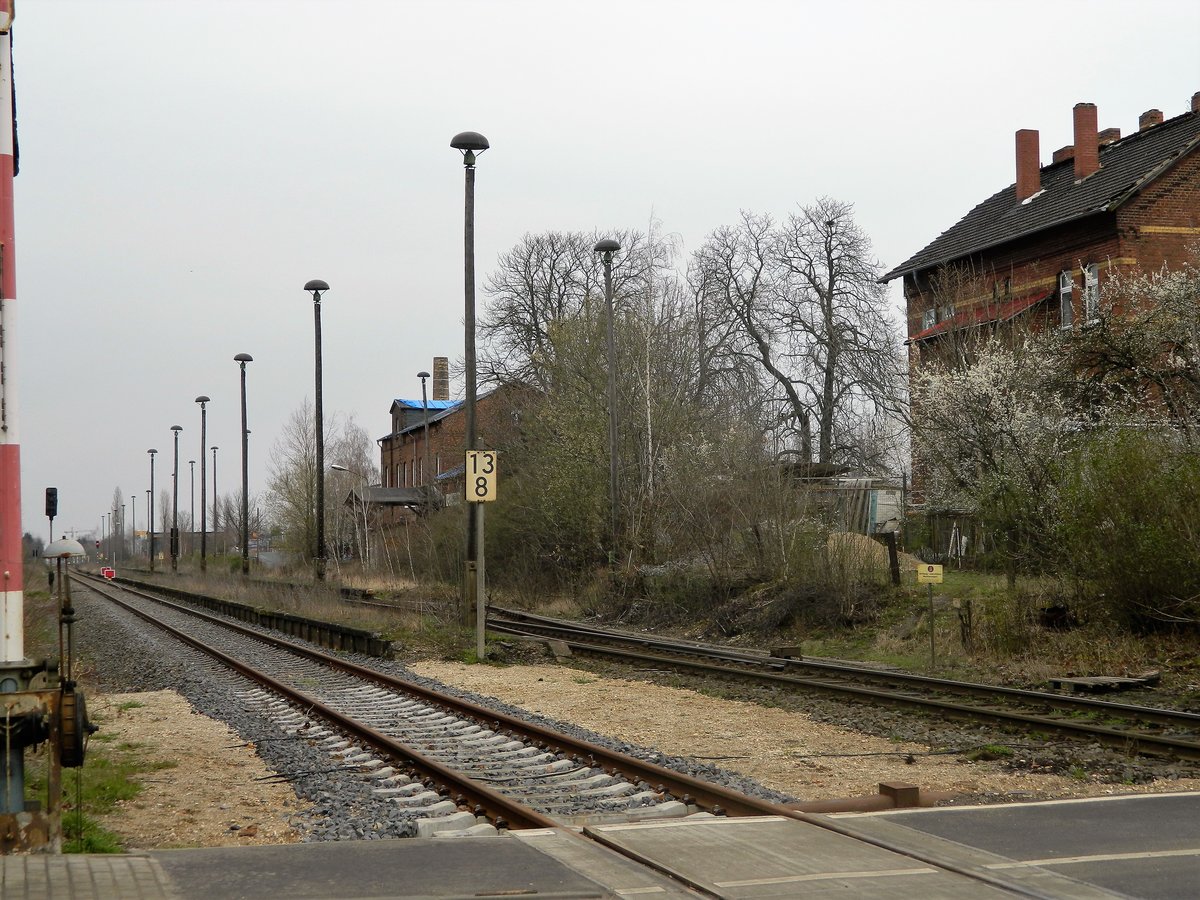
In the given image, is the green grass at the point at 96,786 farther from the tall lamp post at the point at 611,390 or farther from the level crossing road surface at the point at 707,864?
the tall lamp post at the point at 611,390

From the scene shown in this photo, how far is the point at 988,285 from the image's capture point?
38969 mm

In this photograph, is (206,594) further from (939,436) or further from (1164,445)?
(1164,445)

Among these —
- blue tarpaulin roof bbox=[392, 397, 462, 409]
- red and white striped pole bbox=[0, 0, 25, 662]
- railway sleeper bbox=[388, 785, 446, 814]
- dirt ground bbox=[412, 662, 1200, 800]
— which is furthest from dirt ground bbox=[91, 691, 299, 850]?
blue tarpaulin roof bbox=[392, 397, 462, 409]

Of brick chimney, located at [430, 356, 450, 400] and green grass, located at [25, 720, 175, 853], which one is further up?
brick chimney, located at [430, 356, 450, 400]

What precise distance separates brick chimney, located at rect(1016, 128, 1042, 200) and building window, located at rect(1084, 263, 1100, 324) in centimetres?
651

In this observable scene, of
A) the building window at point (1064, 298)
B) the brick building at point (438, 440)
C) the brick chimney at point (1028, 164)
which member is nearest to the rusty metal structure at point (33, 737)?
the brick building at point (438, 440)

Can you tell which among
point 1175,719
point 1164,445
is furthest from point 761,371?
point 1175,719

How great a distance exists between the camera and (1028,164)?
40750 millimetres

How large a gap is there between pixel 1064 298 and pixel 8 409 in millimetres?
34729

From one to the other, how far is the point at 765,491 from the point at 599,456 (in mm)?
9398

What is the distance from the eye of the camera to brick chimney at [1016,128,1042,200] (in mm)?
40594

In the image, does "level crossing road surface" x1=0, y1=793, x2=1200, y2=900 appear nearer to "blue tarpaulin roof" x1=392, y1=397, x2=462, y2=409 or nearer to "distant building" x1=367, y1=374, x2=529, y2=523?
"distant building" x1=367, y1=374, x2=529, y2=523

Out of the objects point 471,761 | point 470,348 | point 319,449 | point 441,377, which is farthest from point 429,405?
point 471,761

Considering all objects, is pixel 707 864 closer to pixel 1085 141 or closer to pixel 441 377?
pixel 1085 141
